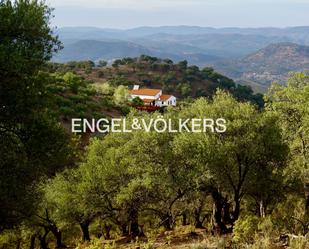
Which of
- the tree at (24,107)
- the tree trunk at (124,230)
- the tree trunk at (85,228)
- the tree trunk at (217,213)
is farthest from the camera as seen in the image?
the tree trunk at (124,230)

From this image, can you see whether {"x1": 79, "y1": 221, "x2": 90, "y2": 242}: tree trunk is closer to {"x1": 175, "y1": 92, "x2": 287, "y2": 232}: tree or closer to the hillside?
{"x1": 175, "y1": 92, "x2": 287, "y2": 232}: tree

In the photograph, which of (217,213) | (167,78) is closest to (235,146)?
(217,213)

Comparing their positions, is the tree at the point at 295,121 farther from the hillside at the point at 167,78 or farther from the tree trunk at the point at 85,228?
the hillside at the point at 167,78

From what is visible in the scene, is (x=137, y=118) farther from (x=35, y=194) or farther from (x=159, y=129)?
→ (x=35, y=194)

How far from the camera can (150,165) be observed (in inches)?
965

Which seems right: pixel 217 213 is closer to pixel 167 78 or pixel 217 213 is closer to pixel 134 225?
pixel 134 225

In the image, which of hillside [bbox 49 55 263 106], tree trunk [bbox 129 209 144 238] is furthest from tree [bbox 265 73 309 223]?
hillside [bbox 49 55 263 106]

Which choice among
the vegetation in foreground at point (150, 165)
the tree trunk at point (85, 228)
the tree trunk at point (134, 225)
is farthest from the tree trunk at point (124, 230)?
the tree trunk at point (85, 228)

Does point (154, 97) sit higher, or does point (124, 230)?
point (154, 97)

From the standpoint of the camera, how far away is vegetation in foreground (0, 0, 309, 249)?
15641 mm

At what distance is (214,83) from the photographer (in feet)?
632

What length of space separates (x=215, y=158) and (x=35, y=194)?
377 inches

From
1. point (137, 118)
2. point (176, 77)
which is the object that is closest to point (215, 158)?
point (137, 118)

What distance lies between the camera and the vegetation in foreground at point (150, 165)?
51.3ft
